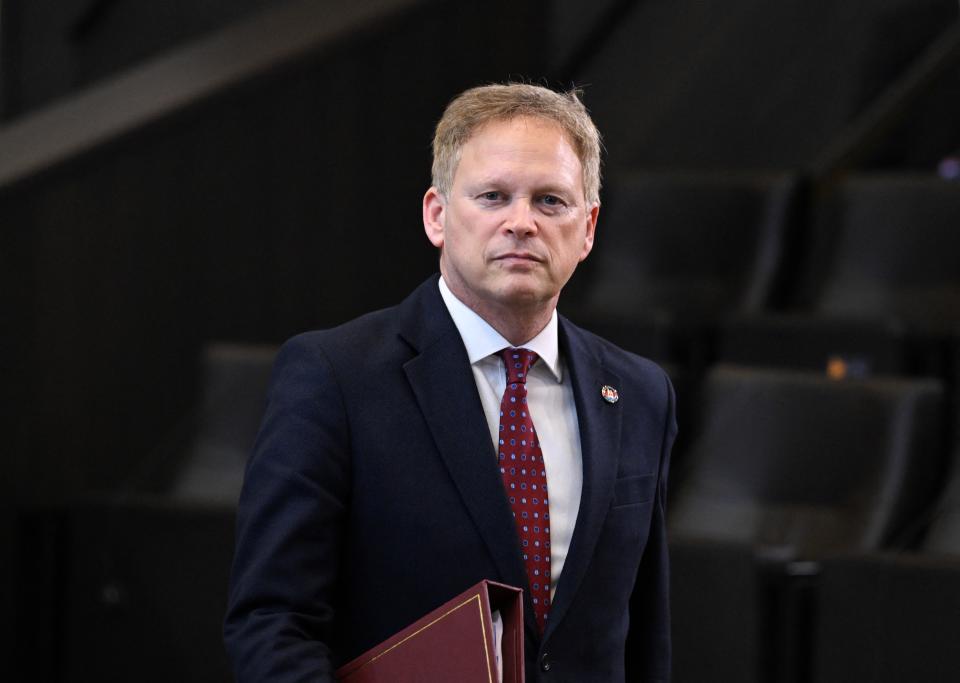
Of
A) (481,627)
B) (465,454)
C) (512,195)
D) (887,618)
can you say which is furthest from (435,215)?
(887,618)

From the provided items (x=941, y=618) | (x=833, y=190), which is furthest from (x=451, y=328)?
(x=833, y=190)

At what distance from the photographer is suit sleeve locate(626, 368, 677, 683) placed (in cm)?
132

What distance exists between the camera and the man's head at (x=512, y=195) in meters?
1.17

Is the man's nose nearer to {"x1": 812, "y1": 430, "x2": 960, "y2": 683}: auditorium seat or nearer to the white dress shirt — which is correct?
the white dress shirt

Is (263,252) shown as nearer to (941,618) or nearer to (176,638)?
(176,638)

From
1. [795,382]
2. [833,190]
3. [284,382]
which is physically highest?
[833,190]

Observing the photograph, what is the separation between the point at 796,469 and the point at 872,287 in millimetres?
900

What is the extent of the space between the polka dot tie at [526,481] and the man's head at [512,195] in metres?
0.06

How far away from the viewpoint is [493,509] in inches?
45.8

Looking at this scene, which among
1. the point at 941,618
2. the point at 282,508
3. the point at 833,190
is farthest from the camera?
the point at 833,190

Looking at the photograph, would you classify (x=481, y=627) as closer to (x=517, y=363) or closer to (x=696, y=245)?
(x=517, y=363)

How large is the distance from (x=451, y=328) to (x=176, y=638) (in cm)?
157

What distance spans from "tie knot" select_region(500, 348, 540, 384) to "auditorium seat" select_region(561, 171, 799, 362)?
2378mm

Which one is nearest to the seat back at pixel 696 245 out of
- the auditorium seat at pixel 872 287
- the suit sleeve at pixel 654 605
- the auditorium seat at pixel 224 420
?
the auditorium seat at pixel 872 287
